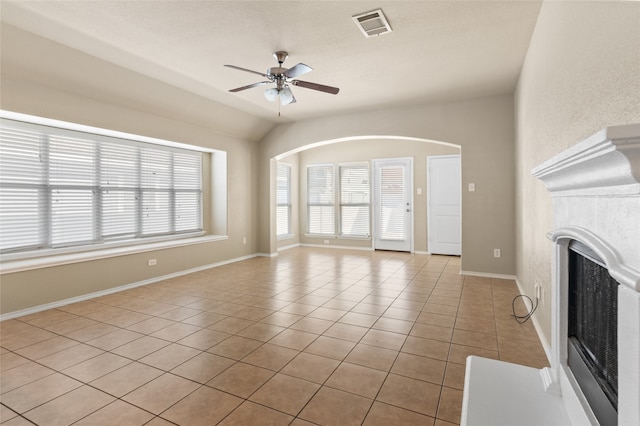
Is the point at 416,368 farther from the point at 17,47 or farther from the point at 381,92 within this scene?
the point at 17,47

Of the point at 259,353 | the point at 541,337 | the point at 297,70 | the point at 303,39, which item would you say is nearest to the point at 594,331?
the point at 541,337

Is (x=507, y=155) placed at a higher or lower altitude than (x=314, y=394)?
higher

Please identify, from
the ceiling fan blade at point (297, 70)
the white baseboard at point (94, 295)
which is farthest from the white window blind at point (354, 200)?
the ceiling fan blade at point (297, 70)

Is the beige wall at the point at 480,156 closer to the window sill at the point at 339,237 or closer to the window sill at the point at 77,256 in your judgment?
the window sill at the point at 339,237

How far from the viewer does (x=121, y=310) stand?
3613 millimetres

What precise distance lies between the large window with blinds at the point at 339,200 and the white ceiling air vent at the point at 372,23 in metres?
4.84

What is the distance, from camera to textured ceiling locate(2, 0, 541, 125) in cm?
262

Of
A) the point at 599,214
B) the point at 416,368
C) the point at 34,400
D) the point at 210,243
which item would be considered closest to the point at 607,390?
the point at 599,214

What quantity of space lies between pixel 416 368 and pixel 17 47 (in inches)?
176

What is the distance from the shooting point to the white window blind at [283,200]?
7.97 meters

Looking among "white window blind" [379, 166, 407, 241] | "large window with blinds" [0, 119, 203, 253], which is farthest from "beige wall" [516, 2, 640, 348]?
"large window with blinds" [0, 119, 203, 253]

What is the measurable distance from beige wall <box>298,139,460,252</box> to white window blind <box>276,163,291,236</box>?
1.41 ft

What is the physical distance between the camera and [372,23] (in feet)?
9.29

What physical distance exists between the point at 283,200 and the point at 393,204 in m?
2.73
